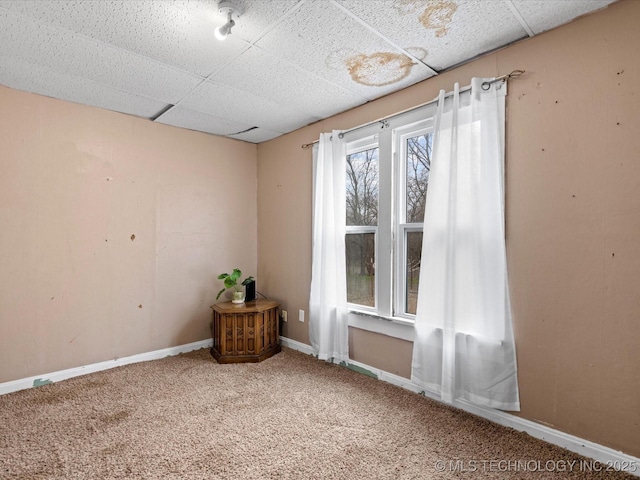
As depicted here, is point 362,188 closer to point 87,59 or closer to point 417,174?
point 417,174

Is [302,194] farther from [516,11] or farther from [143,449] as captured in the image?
[143,449]

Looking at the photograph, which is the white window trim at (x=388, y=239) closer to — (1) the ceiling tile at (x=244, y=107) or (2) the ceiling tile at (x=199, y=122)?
(1) the ceiling tile at (x=244, y=107)

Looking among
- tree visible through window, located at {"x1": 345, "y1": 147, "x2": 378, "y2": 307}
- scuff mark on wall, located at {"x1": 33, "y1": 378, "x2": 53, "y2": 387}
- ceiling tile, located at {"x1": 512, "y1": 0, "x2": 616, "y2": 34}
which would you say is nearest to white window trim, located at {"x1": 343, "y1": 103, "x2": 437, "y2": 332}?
tree visible through window, located at {"x1": 345, "y1": 147, "x2": 378, "y2": 307}

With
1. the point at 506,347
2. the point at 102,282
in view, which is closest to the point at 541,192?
the point at 506,347

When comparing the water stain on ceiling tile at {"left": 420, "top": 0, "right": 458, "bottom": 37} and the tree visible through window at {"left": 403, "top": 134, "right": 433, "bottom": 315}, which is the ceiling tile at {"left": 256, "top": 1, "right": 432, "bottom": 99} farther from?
the tree visible through window at {"left": 403, "top": 134, "right": 433, "bottom": 315}

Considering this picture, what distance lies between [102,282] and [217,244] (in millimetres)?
1134

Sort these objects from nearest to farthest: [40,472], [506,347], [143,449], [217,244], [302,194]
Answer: [40,472] < [143,449] < [506,347] < [302,194] < [217,244]

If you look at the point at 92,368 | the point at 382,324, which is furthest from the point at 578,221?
the point at 92,368

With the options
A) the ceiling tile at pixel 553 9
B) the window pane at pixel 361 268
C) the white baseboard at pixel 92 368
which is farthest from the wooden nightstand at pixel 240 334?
the ceiling tile at pixel 553 9

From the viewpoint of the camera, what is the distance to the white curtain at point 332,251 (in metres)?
2.90

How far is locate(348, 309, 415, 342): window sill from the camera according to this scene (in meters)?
2.50

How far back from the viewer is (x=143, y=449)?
1806 mm

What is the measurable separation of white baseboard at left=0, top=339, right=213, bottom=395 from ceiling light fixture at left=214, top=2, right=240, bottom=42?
285cm

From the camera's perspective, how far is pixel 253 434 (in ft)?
6.40
